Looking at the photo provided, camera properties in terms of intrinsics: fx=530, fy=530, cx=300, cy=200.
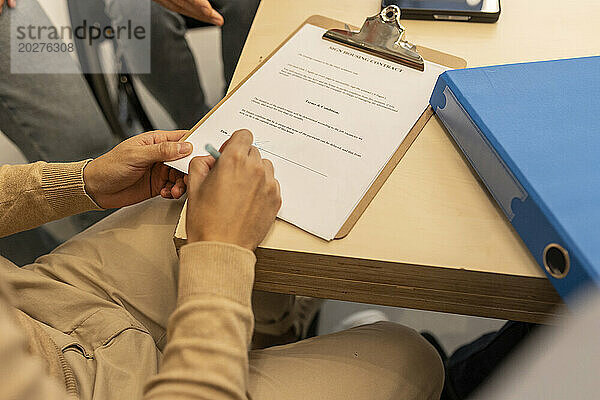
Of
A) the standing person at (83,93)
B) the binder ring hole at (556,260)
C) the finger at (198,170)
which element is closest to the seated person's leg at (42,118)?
the standing person at (83,93)

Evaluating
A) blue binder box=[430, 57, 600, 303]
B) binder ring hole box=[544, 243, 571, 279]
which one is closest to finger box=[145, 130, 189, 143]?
blue binder box=[430, 57, 600, 303]

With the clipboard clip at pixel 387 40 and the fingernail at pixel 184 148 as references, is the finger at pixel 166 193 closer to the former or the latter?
the fingernail at pixel 184 148

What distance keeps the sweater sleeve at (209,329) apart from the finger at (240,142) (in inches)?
4.4

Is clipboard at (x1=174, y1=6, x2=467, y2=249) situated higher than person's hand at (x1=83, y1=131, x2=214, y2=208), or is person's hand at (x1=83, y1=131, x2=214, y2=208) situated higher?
clipboard at (x1=174, y1=6, x2=467, y2=249)

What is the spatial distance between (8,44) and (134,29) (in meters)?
0.31

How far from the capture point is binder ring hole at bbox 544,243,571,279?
47 cm

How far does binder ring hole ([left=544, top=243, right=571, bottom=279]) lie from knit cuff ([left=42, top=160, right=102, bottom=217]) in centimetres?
57

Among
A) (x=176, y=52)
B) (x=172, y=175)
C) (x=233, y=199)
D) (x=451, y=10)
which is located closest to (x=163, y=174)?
(x=172, y=175)

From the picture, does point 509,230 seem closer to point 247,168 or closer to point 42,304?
point 247,168

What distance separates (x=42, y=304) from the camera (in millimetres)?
657

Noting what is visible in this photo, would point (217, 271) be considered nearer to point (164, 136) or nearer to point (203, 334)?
point (203, 334)

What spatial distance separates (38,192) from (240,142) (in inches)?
12.2

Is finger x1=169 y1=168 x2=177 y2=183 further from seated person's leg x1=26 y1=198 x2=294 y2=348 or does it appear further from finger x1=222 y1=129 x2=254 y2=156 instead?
finger x1=222 y1=129 x2=254 y2=156

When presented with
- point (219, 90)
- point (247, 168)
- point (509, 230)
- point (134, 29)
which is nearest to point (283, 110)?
point (247, 168)
